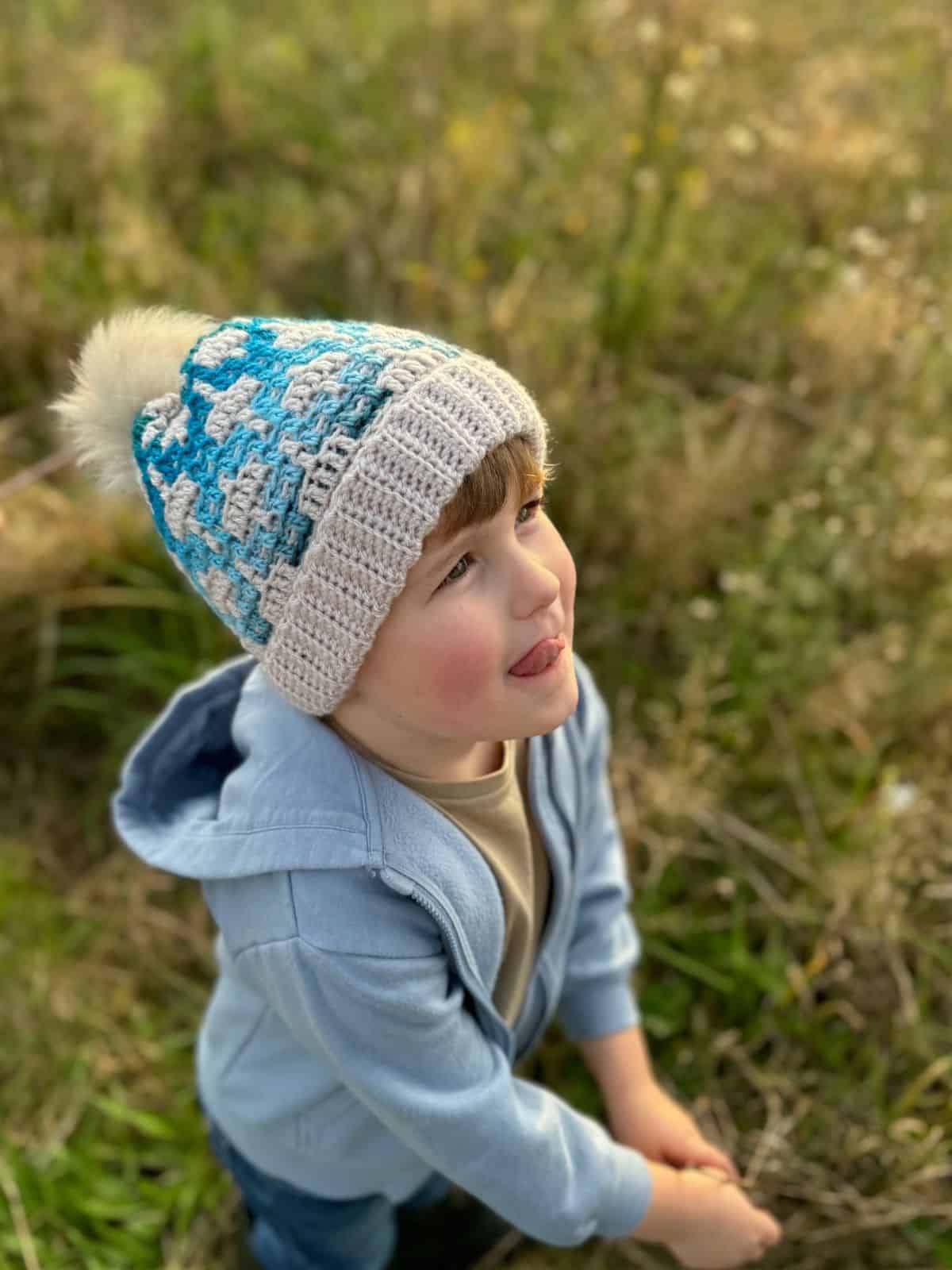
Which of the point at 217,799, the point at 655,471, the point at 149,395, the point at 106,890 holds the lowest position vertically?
the point at 106,890

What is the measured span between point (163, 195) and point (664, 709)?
8.16 feet

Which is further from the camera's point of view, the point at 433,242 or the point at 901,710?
the point at 433,242

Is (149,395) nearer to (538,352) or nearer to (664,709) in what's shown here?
(664,709)

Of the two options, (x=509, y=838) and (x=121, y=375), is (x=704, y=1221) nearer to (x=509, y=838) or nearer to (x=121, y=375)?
(x=509, y=838)

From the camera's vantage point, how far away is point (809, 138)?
10.2 feet

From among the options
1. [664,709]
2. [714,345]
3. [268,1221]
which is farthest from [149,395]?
[714,345]

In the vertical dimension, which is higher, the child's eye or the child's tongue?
the child's eye

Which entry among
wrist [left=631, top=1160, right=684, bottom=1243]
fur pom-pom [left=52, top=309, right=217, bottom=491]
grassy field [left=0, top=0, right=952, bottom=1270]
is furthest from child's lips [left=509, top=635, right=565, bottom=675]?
grassy field [left=0, top=0, right=952, bottom=1270]

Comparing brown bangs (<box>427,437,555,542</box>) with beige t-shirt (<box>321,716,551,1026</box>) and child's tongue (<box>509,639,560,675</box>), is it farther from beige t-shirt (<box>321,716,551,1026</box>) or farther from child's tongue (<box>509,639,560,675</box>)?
beige t-shirt (<box>321,716,551,1026</box>)

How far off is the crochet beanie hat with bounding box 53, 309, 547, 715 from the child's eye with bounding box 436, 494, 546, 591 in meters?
Result: 0.06

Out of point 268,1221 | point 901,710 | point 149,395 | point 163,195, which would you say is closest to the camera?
point 149,395

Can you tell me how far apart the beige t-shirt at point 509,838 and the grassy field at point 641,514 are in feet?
2.14

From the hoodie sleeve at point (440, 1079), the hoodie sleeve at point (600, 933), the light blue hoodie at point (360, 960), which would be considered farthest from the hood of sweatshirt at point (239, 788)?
the hoodie sleeve at point (600, 933)

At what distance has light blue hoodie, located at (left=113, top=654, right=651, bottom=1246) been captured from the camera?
3.74 feet
